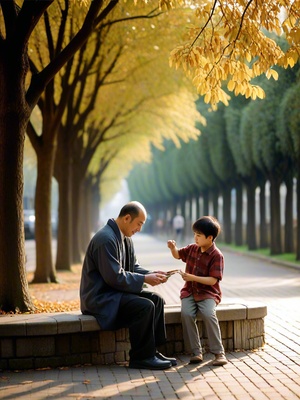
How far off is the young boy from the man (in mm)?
286

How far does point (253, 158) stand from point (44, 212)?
16.2m

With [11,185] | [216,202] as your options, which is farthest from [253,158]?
[11,185]

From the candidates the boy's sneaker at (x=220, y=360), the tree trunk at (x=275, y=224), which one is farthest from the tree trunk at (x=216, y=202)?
the boy's sneaker at (x=220, y=360)

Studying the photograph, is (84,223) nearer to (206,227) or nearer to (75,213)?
(75,213)

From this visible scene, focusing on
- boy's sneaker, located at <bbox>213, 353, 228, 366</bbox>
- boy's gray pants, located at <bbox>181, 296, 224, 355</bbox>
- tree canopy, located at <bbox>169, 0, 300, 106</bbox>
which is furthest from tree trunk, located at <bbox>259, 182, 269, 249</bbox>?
boy's sneaker, located at <bbox>213, 353, 228, 366</bbox>

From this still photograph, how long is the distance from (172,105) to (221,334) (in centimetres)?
1698

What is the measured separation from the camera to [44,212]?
752 inches

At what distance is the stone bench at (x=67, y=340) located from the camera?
27.7ft

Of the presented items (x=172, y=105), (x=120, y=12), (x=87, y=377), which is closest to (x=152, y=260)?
(x=172, y=105)

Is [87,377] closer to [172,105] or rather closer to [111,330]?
[111,330]

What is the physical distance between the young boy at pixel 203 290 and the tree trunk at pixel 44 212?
987 cm

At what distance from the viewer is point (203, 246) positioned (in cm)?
892

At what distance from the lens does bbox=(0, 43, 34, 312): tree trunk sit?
10352mm

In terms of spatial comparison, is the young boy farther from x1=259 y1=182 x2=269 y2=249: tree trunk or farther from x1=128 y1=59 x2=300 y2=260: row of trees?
x1=259 y1=182 x2=269 y2=249: tree trunk
